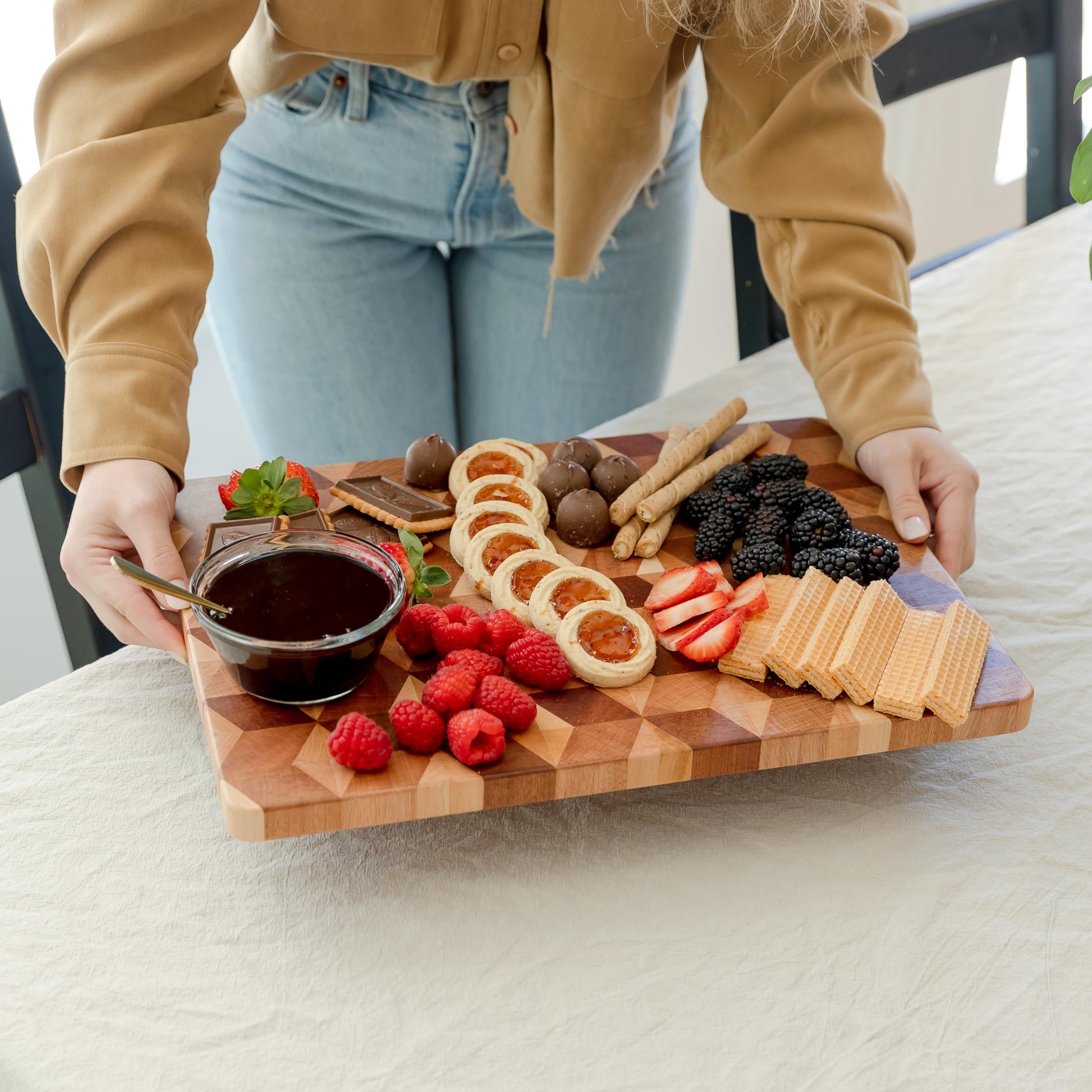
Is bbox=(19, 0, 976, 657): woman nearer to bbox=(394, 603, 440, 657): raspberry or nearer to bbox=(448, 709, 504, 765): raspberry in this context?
bbox=(394, 603, 440, 657): raspberry

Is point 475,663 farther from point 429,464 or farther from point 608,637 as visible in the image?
point 429,464

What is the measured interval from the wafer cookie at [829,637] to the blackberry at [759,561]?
0.24ft

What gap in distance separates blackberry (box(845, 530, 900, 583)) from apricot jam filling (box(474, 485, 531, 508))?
0.36 m

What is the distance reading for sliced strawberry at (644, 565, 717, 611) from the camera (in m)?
1.10

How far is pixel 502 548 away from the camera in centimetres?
115

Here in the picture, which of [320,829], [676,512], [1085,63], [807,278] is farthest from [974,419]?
[1085,63]

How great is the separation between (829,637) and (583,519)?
318 mm

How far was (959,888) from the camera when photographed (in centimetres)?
90

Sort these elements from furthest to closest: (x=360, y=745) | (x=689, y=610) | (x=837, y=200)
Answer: (x=837, y=200)
(x=689, y=610)
(x=360, y=745)

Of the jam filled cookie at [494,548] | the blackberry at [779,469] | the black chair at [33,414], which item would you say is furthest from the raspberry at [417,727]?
the black chair at [33,414]

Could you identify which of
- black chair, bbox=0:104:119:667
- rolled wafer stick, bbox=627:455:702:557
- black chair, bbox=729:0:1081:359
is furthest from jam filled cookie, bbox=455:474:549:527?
black chair, bbox=729:0:1081:359

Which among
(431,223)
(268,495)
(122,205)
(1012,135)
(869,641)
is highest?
(122,205)

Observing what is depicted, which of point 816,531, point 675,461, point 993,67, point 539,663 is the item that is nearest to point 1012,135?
point 993,67

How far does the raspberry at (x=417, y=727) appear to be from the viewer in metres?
0.87
